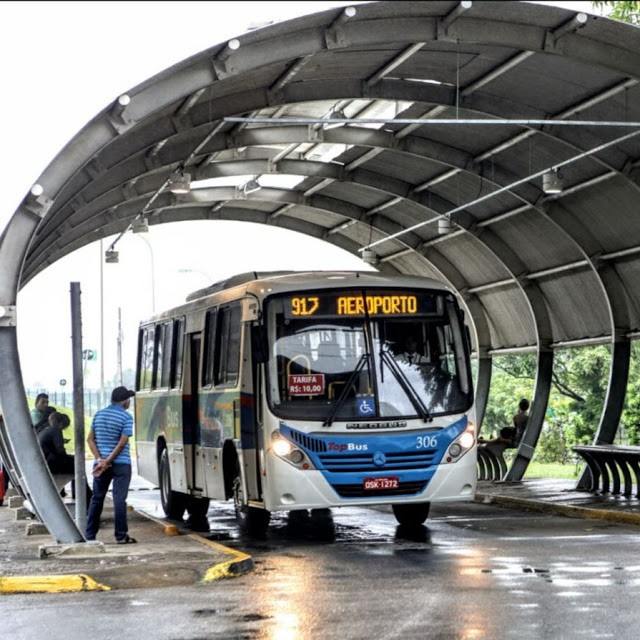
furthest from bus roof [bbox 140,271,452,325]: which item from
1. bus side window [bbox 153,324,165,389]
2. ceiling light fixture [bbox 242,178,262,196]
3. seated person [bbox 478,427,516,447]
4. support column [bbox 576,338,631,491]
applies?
seated person [bbox 478,427,516,447]

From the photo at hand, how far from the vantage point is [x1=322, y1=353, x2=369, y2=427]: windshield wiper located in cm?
1714

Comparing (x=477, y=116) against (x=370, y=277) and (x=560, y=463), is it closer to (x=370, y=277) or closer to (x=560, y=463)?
(x=370, y=277)

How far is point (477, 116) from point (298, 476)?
8.29m

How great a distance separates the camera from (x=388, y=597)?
11.8 meters

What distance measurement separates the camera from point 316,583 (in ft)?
42.8

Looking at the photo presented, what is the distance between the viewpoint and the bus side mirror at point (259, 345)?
56.2ft

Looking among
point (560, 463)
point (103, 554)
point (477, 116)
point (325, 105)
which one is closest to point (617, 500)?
point (477, 116)

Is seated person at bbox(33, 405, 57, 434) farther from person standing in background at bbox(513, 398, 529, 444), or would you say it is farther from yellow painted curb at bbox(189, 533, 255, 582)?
person standing in background at bbox(513, 398, 529, 444)

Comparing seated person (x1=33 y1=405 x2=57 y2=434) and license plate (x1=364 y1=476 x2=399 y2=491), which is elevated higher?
seated person (x1=33 y1=405 x2=57 y2=434)

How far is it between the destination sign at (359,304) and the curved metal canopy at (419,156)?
2228 millimetres

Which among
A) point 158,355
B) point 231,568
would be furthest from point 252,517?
point 158,355

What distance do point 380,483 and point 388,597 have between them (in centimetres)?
545

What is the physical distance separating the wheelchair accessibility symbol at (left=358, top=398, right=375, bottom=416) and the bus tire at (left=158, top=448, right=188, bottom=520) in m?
6.03

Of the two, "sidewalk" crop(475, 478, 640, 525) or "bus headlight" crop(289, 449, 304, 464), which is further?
"sidewalk" crop(475, 478, 640, 525)
